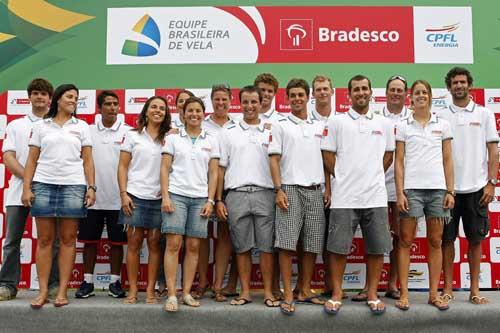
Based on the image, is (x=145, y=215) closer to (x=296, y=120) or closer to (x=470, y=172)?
(x=296, y=120)

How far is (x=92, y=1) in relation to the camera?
15.3 ft

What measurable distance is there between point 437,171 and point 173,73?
102 inches

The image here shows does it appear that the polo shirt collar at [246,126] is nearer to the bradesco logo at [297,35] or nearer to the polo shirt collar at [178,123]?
the polo shirt collar at [178,123]

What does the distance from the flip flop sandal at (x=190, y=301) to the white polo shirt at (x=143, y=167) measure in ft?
2.53

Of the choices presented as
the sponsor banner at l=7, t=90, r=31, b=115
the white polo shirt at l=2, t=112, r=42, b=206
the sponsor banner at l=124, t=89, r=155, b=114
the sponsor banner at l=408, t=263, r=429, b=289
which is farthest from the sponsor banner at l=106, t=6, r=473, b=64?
the sponsor banner at l=408, t=263, r=429, b=289

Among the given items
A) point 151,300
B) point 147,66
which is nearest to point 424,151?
point 151,300

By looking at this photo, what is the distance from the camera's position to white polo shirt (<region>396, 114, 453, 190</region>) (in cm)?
343

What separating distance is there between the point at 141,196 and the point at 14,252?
1219 mm

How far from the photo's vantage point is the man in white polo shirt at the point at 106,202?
13.0 ft

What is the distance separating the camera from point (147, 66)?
181 inches

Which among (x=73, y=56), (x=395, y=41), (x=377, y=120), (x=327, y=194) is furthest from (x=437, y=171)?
(x=73, y=56)

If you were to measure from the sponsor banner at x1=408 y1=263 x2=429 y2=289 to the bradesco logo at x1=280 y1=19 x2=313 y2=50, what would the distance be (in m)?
2.31

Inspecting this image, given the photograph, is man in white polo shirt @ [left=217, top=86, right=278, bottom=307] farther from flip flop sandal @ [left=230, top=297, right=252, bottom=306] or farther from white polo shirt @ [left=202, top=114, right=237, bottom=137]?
white polo shirt @ [left=202, top=114, right=237, bottom=137]

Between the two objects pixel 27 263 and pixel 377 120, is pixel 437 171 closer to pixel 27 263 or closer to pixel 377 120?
pixel 377 120
